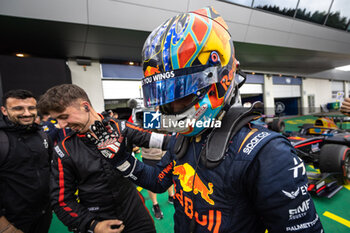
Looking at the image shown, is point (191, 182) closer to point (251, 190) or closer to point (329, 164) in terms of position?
point (251, 190)

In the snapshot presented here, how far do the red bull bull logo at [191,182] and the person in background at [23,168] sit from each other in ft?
6.28

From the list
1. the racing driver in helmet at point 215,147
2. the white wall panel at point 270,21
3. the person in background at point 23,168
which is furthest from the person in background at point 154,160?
the white wall panel at point 270,21

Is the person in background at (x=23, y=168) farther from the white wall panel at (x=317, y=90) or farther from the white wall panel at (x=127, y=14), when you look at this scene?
the white wall panel at (x=317, y=90)

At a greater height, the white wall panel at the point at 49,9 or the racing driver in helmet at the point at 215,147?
the white wall panel at the point at 49,9

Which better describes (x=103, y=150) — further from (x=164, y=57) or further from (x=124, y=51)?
(x=124, y=51)

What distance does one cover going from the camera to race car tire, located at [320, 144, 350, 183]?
9.00ft

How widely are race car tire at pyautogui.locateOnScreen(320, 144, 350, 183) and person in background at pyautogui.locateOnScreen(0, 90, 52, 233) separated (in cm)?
446

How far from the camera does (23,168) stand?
176 centimetres

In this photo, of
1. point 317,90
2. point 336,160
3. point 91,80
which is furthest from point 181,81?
point 317,90

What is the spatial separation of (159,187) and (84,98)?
0.97m

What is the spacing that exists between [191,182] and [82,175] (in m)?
0.97

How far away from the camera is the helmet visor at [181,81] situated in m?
0.73

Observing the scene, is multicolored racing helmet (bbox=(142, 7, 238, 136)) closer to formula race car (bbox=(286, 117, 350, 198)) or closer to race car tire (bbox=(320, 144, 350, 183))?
formula race car (bbox=(286, 117, 350, 198))

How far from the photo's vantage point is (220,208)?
2.26 ft
